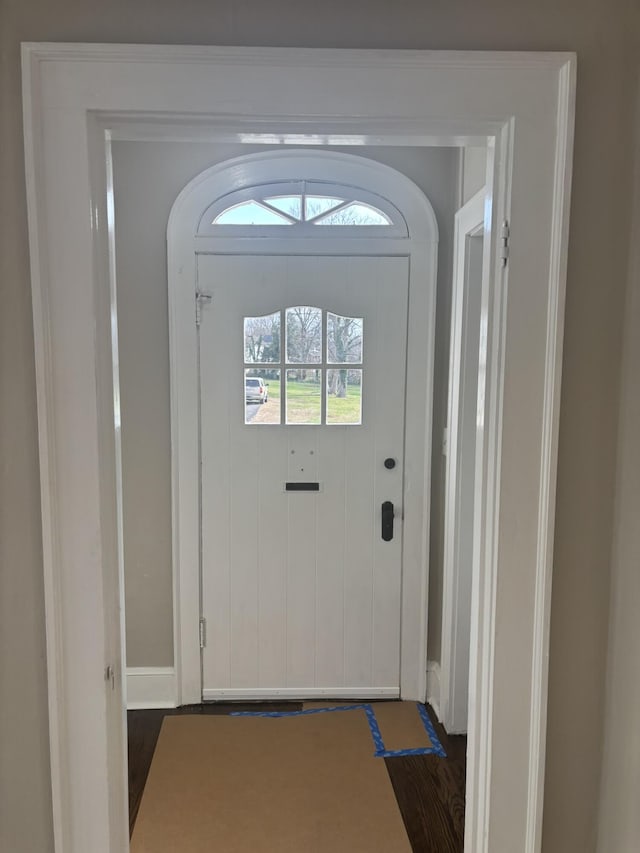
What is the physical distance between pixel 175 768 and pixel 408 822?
848mm

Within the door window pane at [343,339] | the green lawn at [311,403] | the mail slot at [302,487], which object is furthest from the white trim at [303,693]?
the door window pane at [343,339]

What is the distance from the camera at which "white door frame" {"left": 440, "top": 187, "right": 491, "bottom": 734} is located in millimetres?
2145

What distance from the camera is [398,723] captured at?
239cm

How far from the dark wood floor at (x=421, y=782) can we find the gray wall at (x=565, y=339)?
2.40 ft

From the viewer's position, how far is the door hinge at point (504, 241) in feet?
3.71

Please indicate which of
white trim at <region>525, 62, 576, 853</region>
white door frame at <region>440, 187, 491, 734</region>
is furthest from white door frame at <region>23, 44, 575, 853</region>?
white door frame at <region>440, 187, 491, 734</region>

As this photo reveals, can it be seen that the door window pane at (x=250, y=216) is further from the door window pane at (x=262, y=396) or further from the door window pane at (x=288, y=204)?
the door window pane at (x=262, y=396)

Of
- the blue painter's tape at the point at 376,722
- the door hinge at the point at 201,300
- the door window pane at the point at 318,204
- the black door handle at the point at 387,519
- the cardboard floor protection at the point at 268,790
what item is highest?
the door window pane at the point at 318,204

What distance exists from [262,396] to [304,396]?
171 millimetres

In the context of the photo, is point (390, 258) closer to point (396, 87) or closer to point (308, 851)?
point (396, 87)

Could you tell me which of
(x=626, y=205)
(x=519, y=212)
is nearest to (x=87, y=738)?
(x=519, y=212)

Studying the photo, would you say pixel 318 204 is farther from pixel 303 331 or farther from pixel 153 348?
pixel 153 348

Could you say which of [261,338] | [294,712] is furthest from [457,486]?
[294,712]

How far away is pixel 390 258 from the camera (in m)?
2.33
